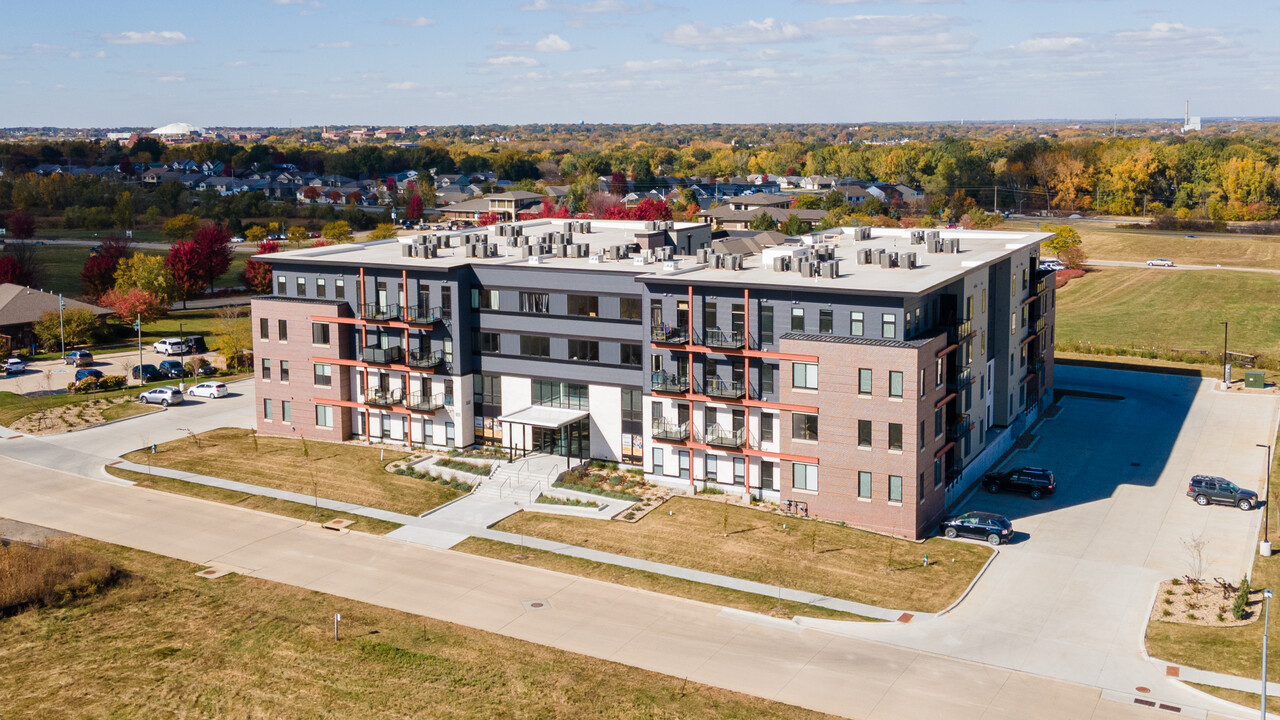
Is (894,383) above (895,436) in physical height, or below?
above

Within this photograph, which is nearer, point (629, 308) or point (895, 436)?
point (895, 436)

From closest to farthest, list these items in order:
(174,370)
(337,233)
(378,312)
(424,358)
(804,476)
Answer: 1. (804,476)
2. (424,358)
3. (378,312)
4. (174,370)
5. (337,233)

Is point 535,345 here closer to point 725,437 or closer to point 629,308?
point 629,308

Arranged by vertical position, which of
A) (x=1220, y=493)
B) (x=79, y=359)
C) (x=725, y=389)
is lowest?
(x=1220, y=493)

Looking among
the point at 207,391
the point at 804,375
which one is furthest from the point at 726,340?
the point at 207,391

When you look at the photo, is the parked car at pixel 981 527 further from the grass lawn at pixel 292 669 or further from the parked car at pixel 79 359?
the parked car at pixel 79 359

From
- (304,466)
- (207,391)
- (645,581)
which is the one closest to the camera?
(645,581)
